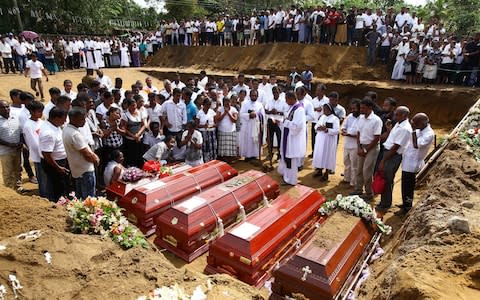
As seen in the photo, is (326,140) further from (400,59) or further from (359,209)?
(400,59)

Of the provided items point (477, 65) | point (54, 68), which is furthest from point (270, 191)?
point (54, 68)

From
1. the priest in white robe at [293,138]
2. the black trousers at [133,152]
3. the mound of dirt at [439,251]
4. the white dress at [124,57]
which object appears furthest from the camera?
the white dress at [124,57]

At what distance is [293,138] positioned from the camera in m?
6.60

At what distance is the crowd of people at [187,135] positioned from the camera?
4898 mm

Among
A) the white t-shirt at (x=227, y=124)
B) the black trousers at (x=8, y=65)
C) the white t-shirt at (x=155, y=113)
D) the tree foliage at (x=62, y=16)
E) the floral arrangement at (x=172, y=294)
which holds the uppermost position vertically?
the tree foliage at (x=62, y=16)

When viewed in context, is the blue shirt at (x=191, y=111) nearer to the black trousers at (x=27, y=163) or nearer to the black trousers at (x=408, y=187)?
the black trousers at (x=27, y=163)

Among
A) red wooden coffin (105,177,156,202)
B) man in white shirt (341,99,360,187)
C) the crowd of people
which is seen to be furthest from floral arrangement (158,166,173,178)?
man in white shirt (341,99,360,187)

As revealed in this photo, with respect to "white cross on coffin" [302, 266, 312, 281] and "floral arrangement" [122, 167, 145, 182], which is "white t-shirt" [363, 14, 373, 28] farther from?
"white cross on coffin" [302, 266, 312, 281]

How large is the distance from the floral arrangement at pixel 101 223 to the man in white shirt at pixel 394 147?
13.0 ft

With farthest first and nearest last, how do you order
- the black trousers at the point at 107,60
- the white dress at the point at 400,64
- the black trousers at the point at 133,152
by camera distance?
the black trousers at the point at 107,60
the white dress at the point at 400,64
the black trousers at the point at 133,152

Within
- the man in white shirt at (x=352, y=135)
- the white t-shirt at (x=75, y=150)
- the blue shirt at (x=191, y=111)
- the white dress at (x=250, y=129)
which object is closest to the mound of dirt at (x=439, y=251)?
the man in white shirt at (x=352, y=135)

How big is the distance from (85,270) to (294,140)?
459cm

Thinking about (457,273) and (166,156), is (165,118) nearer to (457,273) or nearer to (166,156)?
(166,156)

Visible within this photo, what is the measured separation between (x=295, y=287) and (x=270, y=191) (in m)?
2.50
